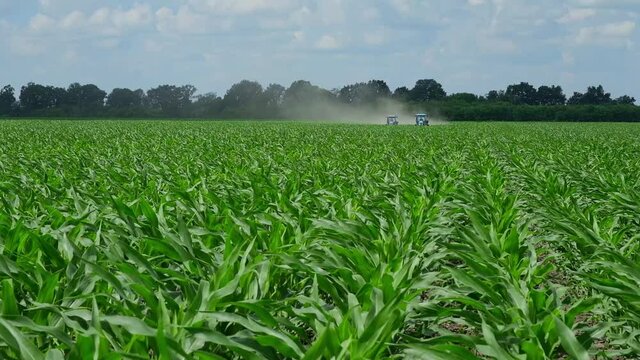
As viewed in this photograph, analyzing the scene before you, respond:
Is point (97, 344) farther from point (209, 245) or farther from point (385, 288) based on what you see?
point (209, 245)

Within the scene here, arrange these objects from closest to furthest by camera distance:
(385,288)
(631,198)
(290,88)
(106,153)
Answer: (385,288) < (631,198) < (106,153) < (290,88)

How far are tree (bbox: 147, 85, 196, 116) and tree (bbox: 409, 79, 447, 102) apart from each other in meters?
38.4

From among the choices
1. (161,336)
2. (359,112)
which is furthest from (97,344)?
(359,112)

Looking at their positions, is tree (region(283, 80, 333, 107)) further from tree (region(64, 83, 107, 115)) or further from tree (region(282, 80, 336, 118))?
tree (region(64, 83, 107, 115))

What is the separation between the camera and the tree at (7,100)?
385 ft

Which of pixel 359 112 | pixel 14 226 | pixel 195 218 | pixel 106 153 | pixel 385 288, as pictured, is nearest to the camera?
pixel 385 288

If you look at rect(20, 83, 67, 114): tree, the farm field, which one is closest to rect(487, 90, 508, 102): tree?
rect(20, 83, 67, 114): tree

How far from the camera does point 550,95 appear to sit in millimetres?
134125

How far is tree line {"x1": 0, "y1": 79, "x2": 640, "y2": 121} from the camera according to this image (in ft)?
308

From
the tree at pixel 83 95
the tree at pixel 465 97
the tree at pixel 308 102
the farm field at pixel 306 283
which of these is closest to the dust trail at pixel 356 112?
the tree at pixel 308 102

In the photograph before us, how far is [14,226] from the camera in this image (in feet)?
13.4

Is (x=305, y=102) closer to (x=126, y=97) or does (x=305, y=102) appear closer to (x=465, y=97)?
(x=465, y=97)

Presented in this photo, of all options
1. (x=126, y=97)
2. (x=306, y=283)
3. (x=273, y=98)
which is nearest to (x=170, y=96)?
(x=126, y=97)

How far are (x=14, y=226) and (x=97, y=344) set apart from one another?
2.11 metres
